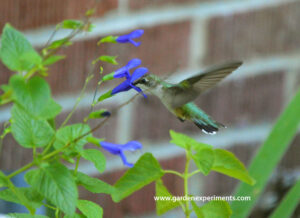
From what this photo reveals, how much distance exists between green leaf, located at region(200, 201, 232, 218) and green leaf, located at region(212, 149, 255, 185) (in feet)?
0.12

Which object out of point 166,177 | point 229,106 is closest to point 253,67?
point 229,106

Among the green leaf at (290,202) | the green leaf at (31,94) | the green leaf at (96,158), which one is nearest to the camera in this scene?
the green leaf at (31,94)

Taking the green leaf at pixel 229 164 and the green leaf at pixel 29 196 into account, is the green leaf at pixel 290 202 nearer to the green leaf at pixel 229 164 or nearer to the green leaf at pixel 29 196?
the green leaf at pixel 229 164

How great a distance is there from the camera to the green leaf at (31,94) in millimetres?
475

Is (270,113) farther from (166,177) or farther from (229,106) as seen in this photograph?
(166,177)

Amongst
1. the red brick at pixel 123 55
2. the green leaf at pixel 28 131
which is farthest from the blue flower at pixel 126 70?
the red brick at pixel 123 55

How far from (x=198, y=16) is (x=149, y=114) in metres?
0.26

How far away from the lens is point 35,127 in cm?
58

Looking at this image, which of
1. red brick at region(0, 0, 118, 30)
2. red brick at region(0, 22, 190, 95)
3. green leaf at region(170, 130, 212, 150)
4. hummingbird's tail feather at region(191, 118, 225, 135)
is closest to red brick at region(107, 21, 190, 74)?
red brick at region(0, 22, 190, 95)

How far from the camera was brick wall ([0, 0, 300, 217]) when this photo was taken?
1270mm

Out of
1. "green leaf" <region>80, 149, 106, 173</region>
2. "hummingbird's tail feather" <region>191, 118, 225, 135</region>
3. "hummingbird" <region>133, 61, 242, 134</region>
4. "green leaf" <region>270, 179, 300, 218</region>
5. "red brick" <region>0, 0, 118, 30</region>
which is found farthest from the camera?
"red brick" <region>0, 0, 118, 30</region>

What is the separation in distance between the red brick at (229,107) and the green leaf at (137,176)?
0.77 meters

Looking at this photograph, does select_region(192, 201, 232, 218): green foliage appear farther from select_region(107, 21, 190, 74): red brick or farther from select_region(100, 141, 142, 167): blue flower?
select_region(107, 21, 190, 74): red brick

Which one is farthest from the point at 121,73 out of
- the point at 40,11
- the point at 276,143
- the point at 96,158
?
the point at 40,11
